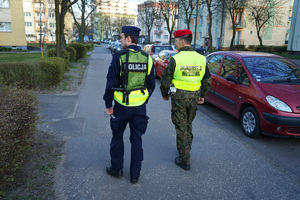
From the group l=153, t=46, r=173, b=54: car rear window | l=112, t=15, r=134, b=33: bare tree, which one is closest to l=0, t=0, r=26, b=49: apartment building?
l=153, t=46, r=173, b=54: car rear window

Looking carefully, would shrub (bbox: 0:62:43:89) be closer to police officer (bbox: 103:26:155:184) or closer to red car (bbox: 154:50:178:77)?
red car (bbox: 154:50:178:77)

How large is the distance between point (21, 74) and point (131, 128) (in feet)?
21.2

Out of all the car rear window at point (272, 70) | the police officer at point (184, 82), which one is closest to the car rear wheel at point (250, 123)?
the car rear window at point (272, 70)

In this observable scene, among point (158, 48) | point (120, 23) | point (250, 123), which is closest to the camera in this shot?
point (250, 123)

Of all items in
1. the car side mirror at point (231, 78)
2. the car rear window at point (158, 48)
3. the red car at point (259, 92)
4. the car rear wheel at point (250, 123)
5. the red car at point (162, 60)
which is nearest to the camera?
the red car at point (259, 92)

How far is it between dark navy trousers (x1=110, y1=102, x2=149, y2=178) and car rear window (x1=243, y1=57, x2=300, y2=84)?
3.12 metres

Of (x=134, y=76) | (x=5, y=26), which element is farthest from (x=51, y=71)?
(x=5, y=26)

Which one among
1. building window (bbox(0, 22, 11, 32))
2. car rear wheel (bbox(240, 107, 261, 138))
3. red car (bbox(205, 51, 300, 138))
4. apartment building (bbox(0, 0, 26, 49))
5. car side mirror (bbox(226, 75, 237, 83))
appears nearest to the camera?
red car (bbox(205, 51, 300, 138))

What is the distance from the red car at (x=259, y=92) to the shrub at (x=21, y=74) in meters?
5.86

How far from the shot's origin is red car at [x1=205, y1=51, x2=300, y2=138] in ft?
14.3

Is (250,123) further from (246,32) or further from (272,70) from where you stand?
(246,32)

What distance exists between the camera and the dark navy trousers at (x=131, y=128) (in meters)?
3.01

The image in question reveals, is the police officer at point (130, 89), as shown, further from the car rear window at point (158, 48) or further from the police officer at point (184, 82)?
the car rear window at point (158, 48)

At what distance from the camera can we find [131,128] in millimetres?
3127
